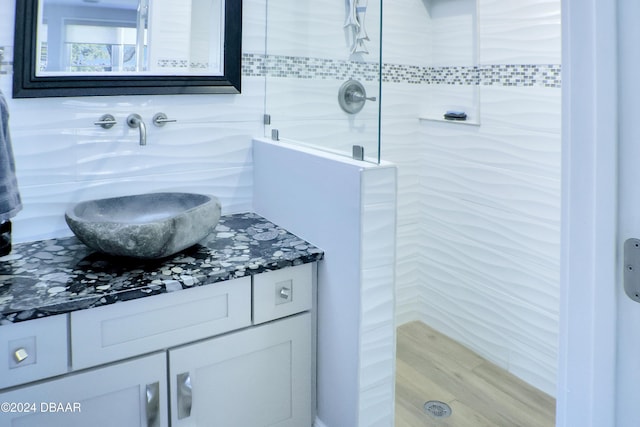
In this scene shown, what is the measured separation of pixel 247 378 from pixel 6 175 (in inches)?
38.3

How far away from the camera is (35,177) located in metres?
1.70

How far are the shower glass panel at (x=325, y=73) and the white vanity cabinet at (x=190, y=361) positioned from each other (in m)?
0.49

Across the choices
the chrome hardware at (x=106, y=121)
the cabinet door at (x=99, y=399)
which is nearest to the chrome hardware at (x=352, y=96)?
the chrome hardware at (x=106, y=121)

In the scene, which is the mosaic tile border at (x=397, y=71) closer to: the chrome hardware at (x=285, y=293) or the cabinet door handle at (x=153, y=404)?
the chrome hardware at (x=285, y=293)

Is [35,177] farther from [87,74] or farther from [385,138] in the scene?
[385,138]

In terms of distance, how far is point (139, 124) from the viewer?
1.81m

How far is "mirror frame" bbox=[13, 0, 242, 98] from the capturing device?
63.0 inches

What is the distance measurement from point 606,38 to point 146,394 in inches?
55.3

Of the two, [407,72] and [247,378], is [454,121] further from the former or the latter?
[247,378]

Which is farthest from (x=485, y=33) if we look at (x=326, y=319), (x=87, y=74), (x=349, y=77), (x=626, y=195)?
(x=626, y=195)

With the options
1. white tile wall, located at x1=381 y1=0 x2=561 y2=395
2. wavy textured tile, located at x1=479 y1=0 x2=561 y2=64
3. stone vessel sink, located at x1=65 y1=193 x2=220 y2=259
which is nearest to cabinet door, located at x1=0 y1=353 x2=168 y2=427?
stone vessel sink, located at x1=65 y1=193 x2=220 y2=259

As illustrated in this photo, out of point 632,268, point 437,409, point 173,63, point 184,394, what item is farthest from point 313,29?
point 437,409

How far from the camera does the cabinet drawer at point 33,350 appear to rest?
121 cm

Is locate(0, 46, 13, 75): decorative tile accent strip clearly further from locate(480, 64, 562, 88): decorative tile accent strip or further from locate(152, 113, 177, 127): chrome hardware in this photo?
locate(480, 64, 562, 88): decorative tile accent strip
